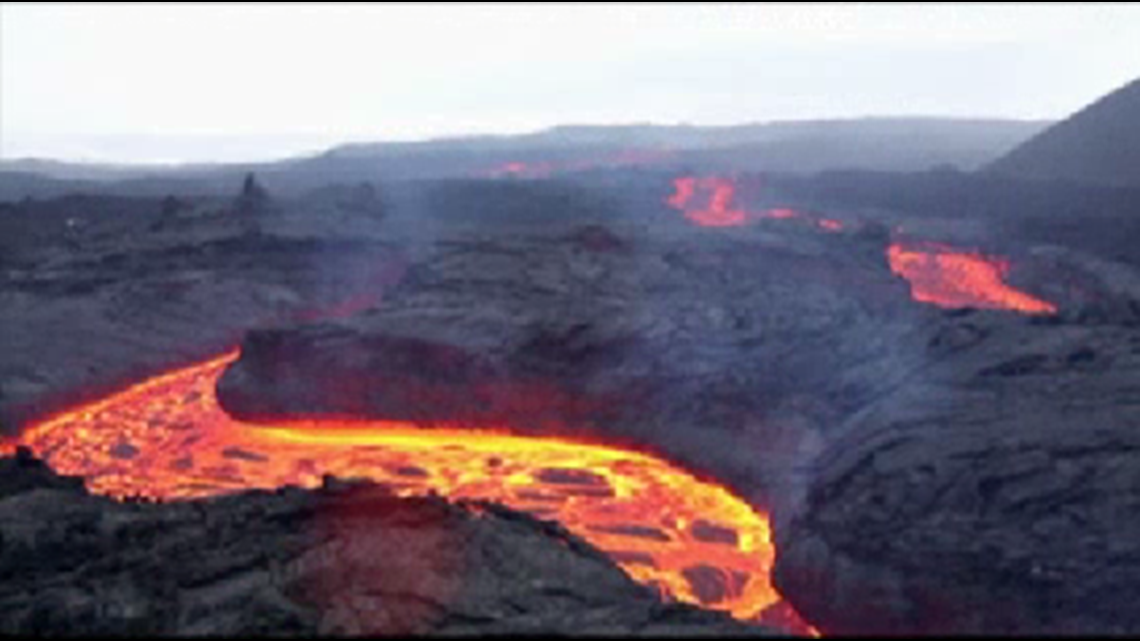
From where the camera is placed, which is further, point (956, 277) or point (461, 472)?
point (956, 277)

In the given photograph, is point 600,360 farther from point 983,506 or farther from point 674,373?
point 983,506

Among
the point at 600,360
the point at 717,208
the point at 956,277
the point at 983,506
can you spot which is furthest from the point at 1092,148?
the point at 983,506

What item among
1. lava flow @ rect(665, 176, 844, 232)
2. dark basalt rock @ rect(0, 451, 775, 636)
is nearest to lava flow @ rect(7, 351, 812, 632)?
dark basalt rock @ rect(0, 451, 775, 636)

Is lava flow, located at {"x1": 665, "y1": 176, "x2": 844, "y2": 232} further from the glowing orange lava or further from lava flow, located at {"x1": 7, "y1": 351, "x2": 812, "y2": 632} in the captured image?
lava flow, located at {"x1": 7, "y1": 351, "x2": 812, "y2": 632}

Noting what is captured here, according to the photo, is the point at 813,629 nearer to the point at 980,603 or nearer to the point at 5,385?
the point at 980,603

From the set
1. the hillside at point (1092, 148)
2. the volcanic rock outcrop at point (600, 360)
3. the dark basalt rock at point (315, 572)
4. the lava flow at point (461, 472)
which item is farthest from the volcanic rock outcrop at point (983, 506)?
the hillside at point (1092, 148)

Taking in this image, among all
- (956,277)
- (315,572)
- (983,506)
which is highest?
(956,277)
